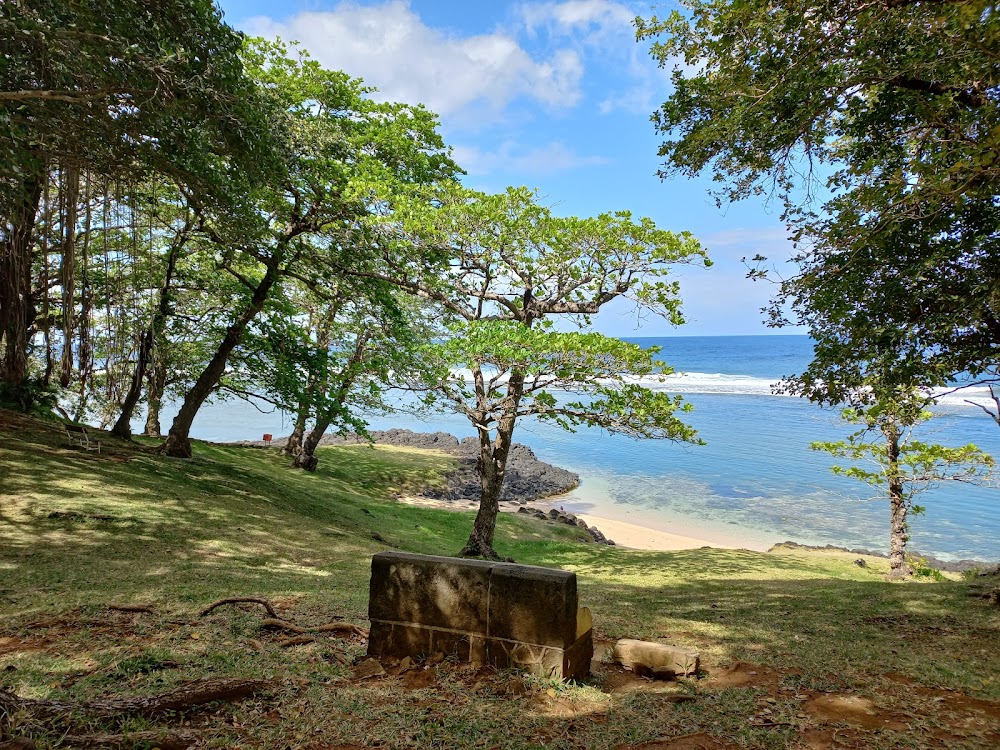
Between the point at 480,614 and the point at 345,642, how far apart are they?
1136 millimetres

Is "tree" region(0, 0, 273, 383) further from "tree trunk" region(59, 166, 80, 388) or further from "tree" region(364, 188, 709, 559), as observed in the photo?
"tree" region(364, 188, 709, 559)

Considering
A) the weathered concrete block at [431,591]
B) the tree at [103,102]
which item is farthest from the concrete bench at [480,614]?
the tree at [103,102]

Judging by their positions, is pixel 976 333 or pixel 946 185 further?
pixel 976 333

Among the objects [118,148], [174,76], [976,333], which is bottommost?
[976,333]

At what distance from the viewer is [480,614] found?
380cm

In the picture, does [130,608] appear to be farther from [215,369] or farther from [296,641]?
[215,369]

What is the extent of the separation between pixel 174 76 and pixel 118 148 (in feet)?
2.87

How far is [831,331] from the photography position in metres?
6.12

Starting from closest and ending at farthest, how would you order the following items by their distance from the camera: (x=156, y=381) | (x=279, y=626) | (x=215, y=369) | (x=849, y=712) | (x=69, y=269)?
(x=849, y=712), (x=279, y=626), (x=69, y=269), (x=215, y=369), (x=156, y=381)

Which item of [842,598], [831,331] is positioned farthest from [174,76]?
[842,598]

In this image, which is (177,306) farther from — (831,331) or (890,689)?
(890,689)

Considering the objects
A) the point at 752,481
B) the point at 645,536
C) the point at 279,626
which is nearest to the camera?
the point at 279,626

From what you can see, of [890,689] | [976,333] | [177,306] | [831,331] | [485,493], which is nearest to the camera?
[890,689]

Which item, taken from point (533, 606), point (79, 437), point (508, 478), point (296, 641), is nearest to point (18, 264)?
point (296, 641)
